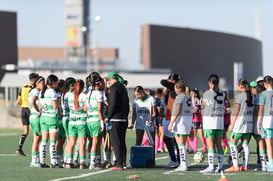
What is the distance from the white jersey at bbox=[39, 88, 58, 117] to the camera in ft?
53.0

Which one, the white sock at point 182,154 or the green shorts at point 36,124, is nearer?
the white sock at point 182,154

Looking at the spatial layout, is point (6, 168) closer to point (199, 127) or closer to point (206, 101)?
point (206, 101)

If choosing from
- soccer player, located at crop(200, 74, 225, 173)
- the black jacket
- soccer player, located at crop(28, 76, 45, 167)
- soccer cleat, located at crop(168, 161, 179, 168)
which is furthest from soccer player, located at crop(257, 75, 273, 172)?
soccer player, located at crop(28, 76, 45, 167)

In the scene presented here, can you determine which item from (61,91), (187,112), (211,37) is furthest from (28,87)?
(211,37)

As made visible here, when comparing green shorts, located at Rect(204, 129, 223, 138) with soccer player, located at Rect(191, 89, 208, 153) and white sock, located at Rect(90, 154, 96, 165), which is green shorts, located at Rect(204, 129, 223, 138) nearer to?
white sock, located at Rect(90, 154, 96, 165)

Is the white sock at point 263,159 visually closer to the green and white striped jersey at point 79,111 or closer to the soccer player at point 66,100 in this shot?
the green and white striped jersey at point 79,111

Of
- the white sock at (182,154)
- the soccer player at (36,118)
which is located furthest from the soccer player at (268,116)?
the soccer player at (36,118)

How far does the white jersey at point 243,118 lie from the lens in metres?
15.5

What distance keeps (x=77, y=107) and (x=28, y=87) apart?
457 cm

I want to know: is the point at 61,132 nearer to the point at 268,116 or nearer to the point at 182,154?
the point at 182,154

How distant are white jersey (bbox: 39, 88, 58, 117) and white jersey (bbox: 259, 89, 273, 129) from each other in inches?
165

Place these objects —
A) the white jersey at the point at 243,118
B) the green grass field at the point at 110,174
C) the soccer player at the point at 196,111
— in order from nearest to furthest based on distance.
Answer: the green grass field at the point at 110,174 → the white jersey at the point at 243,118 → the soccer player at the point at 196,111

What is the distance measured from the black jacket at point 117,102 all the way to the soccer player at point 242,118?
2184 millimetres

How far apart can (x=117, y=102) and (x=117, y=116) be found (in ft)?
0.95
